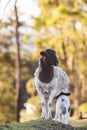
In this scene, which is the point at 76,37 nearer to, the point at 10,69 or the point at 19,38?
the point at 19,38

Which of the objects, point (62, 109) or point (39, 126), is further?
point (62, 109)

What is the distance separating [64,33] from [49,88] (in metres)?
23.8

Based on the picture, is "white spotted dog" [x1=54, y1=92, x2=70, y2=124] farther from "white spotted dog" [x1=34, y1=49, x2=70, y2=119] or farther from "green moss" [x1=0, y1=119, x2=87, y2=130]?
"green moss" [x1=0, y1=119, x2=87, y2=130]

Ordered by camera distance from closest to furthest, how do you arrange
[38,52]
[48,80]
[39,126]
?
[39,126] < [48,80] < [38,52]

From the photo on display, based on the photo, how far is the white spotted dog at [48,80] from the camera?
7.51 metres

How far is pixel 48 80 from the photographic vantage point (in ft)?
24.9

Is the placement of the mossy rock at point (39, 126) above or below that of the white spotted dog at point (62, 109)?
below

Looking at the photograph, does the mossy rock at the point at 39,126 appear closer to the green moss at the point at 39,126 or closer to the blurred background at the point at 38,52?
the green moss at the point at 39,126

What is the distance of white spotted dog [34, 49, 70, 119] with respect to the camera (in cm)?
751

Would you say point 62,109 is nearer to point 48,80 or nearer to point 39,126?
point 48,80

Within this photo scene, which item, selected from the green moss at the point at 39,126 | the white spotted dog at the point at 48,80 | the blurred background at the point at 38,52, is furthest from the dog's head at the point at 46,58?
the blurred background at the point at 38,52

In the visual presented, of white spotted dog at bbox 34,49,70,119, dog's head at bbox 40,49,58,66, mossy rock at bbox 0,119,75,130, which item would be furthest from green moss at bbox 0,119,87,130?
dog's head at bbox 40,49,58,66

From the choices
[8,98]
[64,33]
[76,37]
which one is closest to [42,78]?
[76,37]

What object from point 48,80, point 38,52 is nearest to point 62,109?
point 48,80
